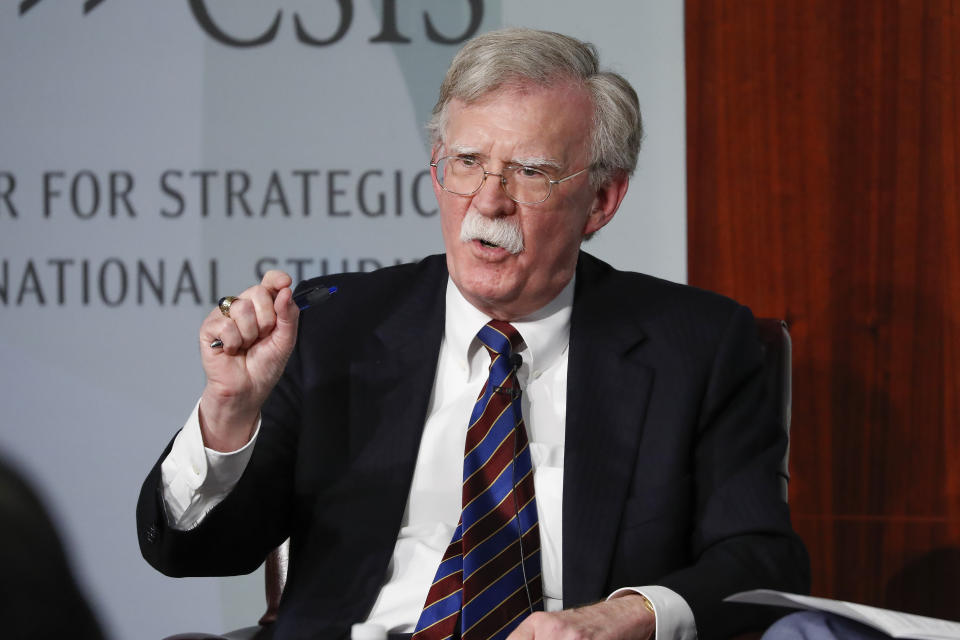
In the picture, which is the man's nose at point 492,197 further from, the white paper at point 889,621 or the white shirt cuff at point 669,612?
the white paper at point 889,621

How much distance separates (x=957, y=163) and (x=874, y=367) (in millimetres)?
578

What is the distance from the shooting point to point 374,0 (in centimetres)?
285

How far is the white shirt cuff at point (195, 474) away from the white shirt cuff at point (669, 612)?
620 mm

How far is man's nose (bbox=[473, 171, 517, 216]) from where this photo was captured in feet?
6.07

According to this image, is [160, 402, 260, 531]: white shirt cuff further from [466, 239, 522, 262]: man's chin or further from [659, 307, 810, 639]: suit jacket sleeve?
[659, 307, 810, 639]: suit jacket sleeve

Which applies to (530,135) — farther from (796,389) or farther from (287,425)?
(796,389)

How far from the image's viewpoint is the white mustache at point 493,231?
72.9 inches

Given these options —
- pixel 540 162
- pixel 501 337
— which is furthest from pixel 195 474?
pixel 540 162

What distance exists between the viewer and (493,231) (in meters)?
1.86

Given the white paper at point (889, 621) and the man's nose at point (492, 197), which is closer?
the white paper at point (889, 621)

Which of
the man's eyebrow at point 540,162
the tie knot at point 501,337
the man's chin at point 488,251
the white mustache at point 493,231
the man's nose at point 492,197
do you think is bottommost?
the tie knot at point 501,337

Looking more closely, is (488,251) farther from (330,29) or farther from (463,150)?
(330,29)

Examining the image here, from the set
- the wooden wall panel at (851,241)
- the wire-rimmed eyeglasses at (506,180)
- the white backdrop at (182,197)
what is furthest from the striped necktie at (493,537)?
the wooden wall panel at (851,241)

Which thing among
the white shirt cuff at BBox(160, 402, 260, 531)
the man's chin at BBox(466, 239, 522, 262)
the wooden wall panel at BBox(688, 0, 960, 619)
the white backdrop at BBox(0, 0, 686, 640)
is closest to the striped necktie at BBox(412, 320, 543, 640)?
the man's chin at BBox(466, 239, 522, 262)
